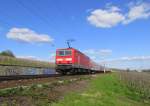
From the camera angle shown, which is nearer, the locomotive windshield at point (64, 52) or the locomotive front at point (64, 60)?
the locomotive front at point (64, 60)

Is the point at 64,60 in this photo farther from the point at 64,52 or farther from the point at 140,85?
the point at 140,85

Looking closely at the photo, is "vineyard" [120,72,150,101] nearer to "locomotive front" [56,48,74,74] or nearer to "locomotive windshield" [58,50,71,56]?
"locomotive front" [56,48,74,74]

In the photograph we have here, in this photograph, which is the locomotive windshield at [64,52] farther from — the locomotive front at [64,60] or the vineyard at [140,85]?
the vineyard at [140,85]

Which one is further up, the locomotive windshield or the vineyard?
the locomotive windshield

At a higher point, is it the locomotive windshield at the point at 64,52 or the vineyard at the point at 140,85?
the locomotive windshield at the point at 64,52

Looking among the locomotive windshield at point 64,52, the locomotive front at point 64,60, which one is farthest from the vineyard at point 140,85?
the locomotive windshield at point 64,52

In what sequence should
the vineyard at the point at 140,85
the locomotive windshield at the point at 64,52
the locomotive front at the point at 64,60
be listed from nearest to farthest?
the vineyard at the point at 140,85 → the locomotive front at the point at 64,60 → the locomotive windshield at the point at 64,52

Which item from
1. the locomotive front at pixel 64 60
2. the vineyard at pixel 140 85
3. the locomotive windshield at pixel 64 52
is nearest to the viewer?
the vineyard at pixel 140 85

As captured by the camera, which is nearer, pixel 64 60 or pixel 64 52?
pixel 64 60

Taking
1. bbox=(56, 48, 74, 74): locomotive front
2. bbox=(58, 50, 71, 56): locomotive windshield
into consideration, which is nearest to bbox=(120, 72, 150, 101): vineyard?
bbox=(56, 48, 74, 74): locomotive front

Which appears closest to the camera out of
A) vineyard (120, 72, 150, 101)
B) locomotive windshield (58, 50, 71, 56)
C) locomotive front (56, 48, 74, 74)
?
vineyard (120, 72, 150, 101)

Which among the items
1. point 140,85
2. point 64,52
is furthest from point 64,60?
point 140,85

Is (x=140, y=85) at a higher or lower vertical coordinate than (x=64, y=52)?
lower

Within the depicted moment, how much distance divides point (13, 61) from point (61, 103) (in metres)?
48.8
